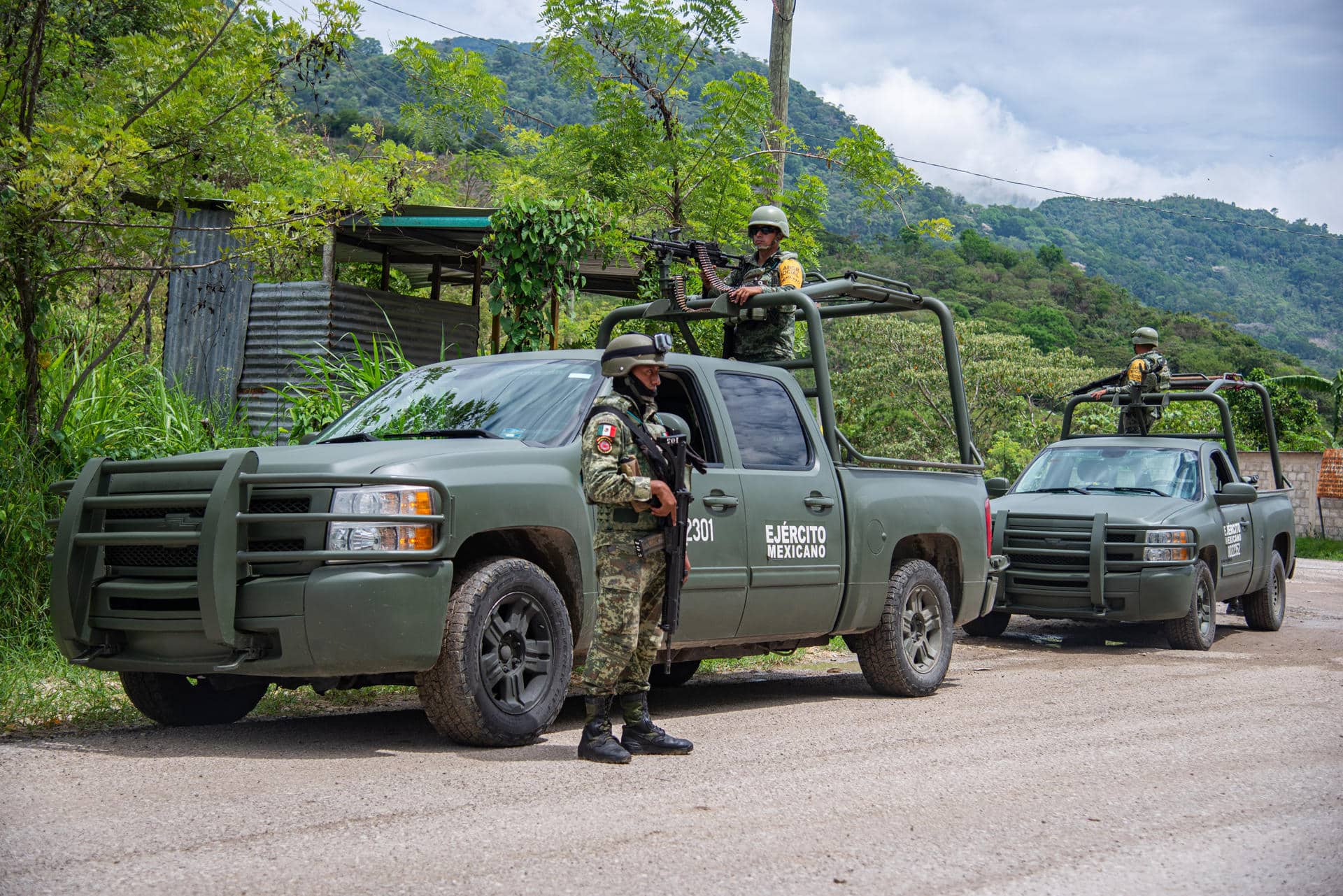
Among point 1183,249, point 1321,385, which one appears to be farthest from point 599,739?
point 1183,249

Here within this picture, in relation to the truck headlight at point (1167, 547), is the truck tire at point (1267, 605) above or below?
below

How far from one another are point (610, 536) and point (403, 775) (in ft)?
4.40

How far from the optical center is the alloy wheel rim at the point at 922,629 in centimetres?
837

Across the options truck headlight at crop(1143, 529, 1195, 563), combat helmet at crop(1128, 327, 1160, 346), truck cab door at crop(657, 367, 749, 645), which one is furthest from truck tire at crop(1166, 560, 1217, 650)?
truck cab door at crop(657, 367, 749, 645)

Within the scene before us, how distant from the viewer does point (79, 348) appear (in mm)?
11609

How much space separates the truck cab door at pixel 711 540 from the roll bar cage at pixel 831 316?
80 cm

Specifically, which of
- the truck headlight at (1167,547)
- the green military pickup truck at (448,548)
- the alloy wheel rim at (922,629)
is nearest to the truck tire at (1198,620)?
the truck headlight at (1167,547)

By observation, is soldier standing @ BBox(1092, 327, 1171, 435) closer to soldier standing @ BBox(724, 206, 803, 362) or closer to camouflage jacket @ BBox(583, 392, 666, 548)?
soldier standing @ BBox(724, 206, 803, 362)

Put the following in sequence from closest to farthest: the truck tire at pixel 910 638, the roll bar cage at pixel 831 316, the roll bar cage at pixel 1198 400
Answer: the roll bar cage at pixel 831 316
the truck tire at pixel 910 638
the roll bar cage at pixel 1198 400

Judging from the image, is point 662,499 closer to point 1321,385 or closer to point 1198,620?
point 1198,620

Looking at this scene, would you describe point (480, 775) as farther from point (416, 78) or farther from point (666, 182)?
point (416, 78)

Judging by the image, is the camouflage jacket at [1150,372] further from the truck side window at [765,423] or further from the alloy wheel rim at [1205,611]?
the truck side window at [765,423]

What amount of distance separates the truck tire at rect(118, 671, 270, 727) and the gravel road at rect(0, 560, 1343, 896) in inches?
4.0

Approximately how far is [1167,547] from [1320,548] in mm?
19088
